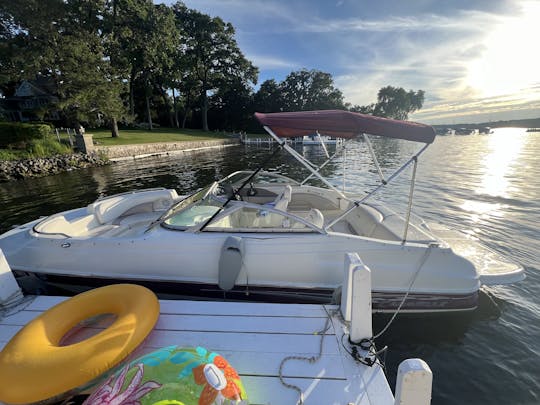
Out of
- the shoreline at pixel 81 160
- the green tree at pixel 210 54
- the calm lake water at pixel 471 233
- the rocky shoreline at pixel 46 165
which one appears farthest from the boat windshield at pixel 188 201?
the green tree at pixel 210 54

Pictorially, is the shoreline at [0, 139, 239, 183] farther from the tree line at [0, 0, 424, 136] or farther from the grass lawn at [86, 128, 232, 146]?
the tree line at [0, 0, 424, 136]

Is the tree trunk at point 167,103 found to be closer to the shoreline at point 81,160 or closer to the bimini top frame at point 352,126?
the shoreline at point 81,160

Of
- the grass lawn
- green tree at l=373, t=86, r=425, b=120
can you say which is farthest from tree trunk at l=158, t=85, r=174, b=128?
green tree at l=373, t=86, r=425, b=120

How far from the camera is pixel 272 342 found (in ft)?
9.30

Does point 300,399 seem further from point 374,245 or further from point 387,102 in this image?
point 387,102

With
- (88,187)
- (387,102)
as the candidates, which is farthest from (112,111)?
(387,102)

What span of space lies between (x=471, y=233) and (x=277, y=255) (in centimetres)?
618

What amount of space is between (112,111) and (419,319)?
28.2 metres

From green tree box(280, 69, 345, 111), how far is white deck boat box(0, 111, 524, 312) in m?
60.9

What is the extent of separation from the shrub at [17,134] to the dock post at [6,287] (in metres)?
20.3

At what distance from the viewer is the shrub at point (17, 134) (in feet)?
59.1

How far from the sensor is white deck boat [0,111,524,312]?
3.73 m

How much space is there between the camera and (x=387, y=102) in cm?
10675

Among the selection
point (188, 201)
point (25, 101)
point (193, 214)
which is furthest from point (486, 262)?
point (25, 101)
